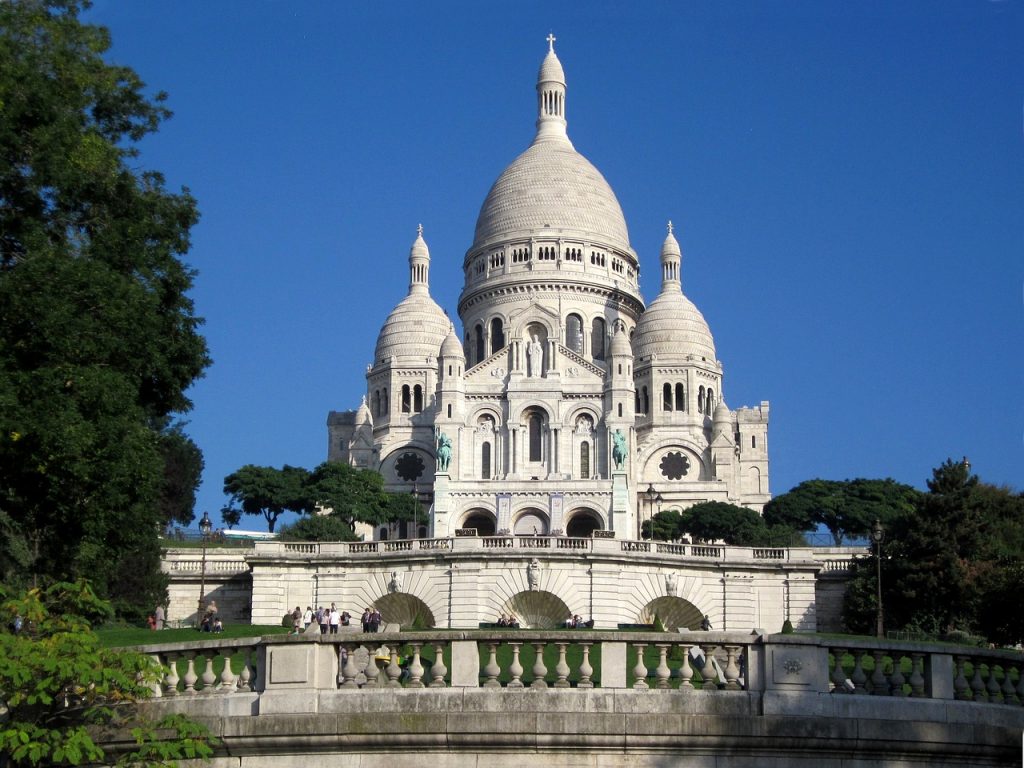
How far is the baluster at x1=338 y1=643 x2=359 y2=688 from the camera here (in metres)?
14.8

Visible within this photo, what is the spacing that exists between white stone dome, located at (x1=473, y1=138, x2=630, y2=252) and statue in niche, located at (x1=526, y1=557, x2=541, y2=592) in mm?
70262

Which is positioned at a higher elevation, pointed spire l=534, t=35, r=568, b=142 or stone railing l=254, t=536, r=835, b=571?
pointed spire l=534, t=35, r=568, b=142

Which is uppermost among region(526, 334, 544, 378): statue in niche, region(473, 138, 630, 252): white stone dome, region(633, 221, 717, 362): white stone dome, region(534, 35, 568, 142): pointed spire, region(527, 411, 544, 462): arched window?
region(534, 35, 568, 142): pointed spire

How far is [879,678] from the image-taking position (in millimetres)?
14664

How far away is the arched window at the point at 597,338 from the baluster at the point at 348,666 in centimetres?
9988

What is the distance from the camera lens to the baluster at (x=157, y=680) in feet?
48.9

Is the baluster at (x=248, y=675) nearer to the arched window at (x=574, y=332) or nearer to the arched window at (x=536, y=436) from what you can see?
the arched window at (x=536, y=436)

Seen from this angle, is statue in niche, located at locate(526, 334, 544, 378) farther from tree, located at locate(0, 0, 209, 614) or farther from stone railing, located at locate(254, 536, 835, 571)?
tree, located at locate(0, 0, 209, 614)

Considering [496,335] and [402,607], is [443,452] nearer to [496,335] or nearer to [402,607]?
[496,335]

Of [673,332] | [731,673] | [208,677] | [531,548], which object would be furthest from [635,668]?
[673,332]

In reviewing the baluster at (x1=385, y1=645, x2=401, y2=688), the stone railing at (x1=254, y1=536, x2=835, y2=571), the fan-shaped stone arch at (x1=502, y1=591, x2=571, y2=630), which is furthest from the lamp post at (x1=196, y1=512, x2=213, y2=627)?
the baluster at (x1=385, y1=645, x2=401, y2=688)

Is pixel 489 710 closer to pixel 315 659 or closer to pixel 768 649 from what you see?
pixel 315 659

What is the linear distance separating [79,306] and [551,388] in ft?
269

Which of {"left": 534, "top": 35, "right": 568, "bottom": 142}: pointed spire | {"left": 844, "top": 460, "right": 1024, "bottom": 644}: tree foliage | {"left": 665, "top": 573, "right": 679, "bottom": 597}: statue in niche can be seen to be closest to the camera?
{"left": 844, "top": 460, "right": 1024, "bottom": 644}: tree foliage
